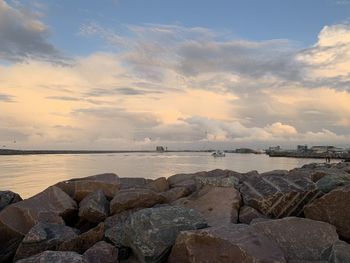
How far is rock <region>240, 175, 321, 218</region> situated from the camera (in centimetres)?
793

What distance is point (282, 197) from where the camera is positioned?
8.00m

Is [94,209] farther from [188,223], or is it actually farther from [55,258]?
[55,258]

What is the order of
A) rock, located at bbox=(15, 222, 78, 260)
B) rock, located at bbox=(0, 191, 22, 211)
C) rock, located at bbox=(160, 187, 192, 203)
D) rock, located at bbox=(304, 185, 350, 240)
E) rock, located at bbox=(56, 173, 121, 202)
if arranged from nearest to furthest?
rock, located at bbox=(304, 185, 350, 240) < rock, located at bbox=(15, 222, 78, 260) < rock, located at bbox=(160, 187, 192, 203) < rock, located at bbox=(56, 173, 121, 202) < rock, located at bbox=(0, 191, 22, 211)

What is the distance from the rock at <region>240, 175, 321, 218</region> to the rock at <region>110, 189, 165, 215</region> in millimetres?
1948

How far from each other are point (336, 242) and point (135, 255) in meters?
3.23

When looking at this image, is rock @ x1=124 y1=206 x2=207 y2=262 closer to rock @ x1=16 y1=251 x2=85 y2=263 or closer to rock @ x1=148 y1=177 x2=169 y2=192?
rock @ x1=16 y1=251 x2=85 y2=263

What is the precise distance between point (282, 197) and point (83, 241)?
12.5 ft

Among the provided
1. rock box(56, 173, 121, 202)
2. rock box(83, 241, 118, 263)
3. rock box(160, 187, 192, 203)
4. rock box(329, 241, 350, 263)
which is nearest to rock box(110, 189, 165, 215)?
rock box(160, 187, 192, 203)

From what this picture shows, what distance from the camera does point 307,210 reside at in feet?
24.4

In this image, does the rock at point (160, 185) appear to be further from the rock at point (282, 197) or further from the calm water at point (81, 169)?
the calm water at point (81, 169)

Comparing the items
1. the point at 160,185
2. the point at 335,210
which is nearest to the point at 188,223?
the point at 335,210

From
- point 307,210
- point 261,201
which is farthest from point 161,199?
point 307,210

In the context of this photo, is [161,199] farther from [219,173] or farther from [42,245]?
[219,173]

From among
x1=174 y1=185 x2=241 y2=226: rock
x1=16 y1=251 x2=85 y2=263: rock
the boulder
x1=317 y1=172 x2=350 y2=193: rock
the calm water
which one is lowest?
the calm water
